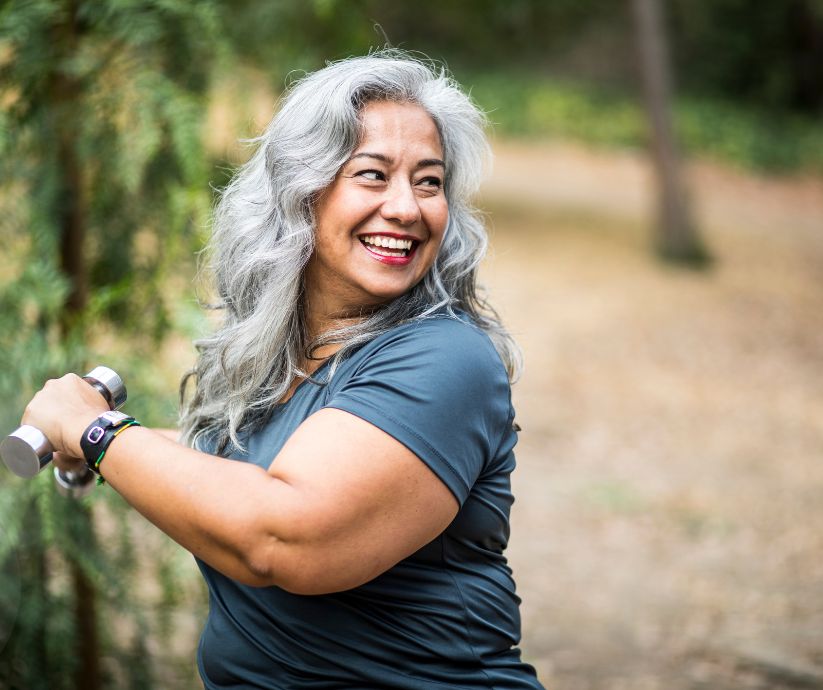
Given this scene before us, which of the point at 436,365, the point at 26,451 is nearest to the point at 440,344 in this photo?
the point at 436,365

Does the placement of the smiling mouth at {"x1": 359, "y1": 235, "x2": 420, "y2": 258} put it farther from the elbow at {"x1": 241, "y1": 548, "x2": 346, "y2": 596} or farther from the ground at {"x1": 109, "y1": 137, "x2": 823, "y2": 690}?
the elbow at {"x1": 241, "y1": 548, "x2": 346, "y2": 596}

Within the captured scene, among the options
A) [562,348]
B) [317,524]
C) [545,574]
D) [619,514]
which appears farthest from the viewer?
[562,348]

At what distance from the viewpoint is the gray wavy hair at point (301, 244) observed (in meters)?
1.82

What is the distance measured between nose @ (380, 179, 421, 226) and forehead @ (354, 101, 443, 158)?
0.25ft

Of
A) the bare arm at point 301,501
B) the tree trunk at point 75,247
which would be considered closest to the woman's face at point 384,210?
the bare arm at point 301,501

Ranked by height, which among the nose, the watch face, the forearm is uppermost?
the nose

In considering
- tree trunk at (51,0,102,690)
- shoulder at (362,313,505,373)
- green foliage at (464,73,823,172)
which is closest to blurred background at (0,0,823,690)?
tree trunk at (51,0,102,690)

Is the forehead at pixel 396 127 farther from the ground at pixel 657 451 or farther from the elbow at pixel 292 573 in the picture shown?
the elbow at pixel 292 573

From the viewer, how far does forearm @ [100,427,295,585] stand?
148 cm

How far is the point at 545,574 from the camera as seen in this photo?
6.43 m

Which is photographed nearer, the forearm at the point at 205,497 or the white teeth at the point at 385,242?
the forearm at the point at 205,497

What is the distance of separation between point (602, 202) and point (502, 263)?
Result: 4.56m

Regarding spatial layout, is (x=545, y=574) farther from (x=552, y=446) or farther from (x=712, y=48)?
(x=712, y=48)

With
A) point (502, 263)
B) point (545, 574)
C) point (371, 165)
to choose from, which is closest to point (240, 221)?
point (371, 165)
